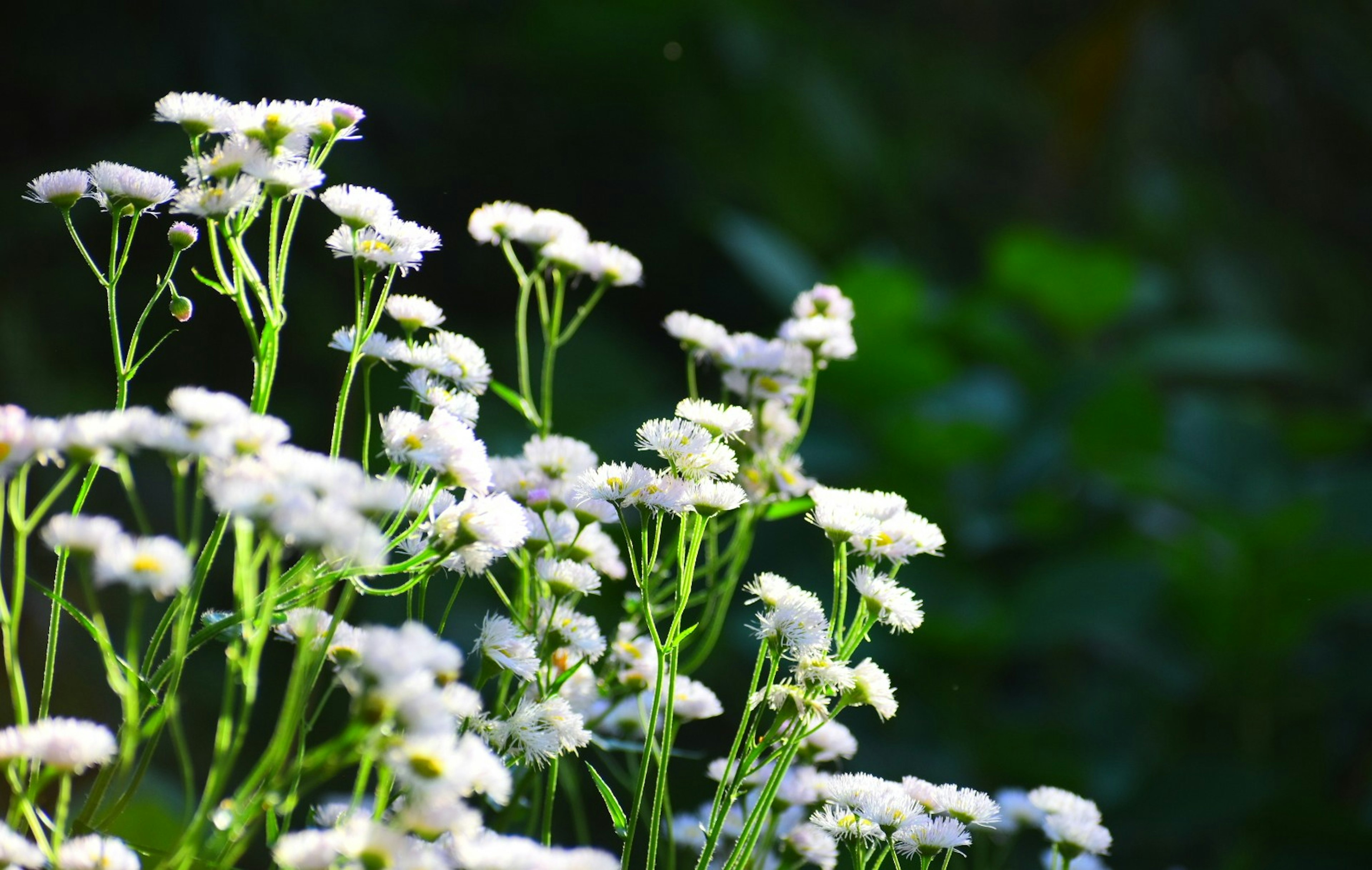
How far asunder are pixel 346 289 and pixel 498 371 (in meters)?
0.30

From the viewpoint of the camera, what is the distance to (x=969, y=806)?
39 centimetres

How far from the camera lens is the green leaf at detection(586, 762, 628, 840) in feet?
1.32

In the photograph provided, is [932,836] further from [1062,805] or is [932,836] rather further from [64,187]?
[64,187]

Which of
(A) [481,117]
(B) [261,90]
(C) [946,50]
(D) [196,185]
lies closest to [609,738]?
(D) [196,185]

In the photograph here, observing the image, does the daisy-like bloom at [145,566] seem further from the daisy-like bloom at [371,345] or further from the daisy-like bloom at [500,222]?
the daisy-like bloom at [500,222]

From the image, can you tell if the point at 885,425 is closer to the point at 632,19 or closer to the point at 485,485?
the point at 632,19

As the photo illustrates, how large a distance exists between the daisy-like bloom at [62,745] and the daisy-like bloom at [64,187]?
0.19m

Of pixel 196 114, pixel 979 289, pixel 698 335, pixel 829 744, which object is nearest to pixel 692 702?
pixel 829 744

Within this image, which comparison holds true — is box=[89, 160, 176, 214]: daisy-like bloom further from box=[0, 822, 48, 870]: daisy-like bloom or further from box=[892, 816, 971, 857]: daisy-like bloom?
box=[892, 816, 971, 857]: daisy-like bloom

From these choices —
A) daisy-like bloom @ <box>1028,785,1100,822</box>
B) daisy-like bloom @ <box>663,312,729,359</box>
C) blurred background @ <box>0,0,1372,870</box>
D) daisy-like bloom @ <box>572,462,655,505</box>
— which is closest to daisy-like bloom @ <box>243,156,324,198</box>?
daisy-like bloom @ <box>572,462,655,505</box>

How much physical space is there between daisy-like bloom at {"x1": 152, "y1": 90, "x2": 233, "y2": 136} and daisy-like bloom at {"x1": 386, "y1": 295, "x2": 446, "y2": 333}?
0.09m

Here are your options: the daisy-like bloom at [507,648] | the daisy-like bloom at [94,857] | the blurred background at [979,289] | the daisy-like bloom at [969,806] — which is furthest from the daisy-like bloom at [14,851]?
the blurred background at [979,289]

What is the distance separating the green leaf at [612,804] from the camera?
401 mm

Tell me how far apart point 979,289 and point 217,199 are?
2114 mm
